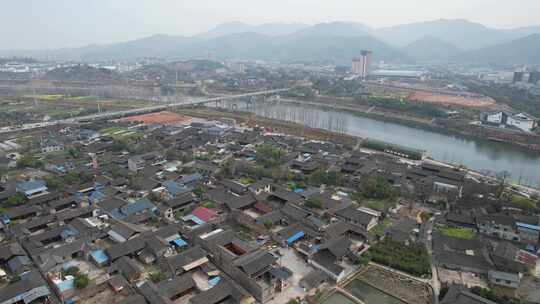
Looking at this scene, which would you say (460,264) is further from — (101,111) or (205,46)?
(205,46)

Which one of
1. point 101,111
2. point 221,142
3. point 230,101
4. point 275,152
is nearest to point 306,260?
point 275,152

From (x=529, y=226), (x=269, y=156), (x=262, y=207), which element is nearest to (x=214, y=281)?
(x=262, y=207)

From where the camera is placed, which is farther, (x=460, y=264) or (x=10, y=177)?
(x=10, y=177)

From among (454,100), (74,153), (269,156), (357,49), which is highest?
(357,49)

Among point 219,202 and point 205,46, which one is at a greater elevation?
point 205,46

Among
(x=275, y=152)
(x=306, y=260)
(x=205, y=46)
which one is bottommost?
(x=306, y=260)

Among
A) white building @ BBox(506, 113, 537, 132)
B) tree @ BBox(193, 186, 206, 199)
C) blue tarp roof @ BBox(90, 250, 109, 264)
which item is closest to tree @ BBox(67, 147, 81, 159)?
tree @ BBox(193, 186, 206, 199)

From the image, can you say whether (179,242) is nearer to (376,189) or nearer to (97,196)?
(97,196)
